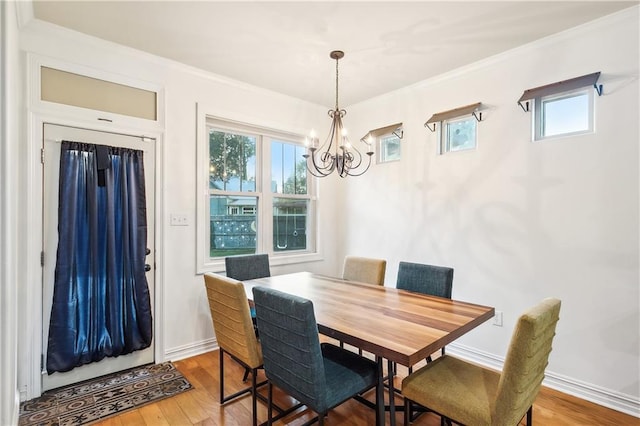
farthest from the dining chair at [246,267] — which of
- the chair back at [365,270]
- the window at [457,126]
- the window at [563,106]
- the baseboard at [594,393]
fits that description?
the window at [563,106]

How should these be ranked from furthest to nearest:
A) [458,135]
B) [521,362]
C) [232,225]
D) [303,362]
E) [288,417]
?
1. [232,225]
2. [458,135]
3. [288,417]
4. [303,362]
5. [521,362]

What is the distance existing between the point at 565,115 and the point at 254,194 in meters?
3.01

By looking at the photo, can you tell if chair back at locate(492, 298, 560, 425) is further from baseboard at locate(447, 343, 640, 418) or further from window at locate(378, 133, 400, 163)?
window at locate(378, 133, 400, 163)

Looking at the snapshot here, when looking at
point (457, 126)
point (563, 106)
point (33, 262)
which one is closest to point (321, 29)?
point (457, 126)

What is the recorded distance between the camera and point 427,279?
2.52 metres

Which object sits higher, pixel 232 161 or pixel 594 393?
pixel 232 161

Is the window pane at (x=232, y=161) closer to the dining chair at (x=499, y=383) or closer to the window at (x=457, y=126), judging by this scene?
the window at (x=457, y=126)

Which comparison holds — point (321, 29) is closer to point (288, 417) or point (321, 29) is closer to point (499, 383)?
point (499, 383)

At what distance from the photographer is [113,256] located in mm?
2631

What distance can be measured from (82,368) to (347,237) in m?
3.02

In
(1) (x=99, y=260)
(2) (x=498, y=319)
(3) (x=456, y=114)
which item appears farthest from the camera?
(3) (x=456, y=114)

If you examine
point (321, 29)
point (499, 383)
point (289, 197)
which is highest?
point (321, 29)

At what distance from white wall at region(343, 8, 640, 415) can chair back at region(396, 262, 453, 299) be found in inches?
31.2

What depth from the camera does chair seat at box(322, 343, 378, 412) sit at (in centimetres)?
162
